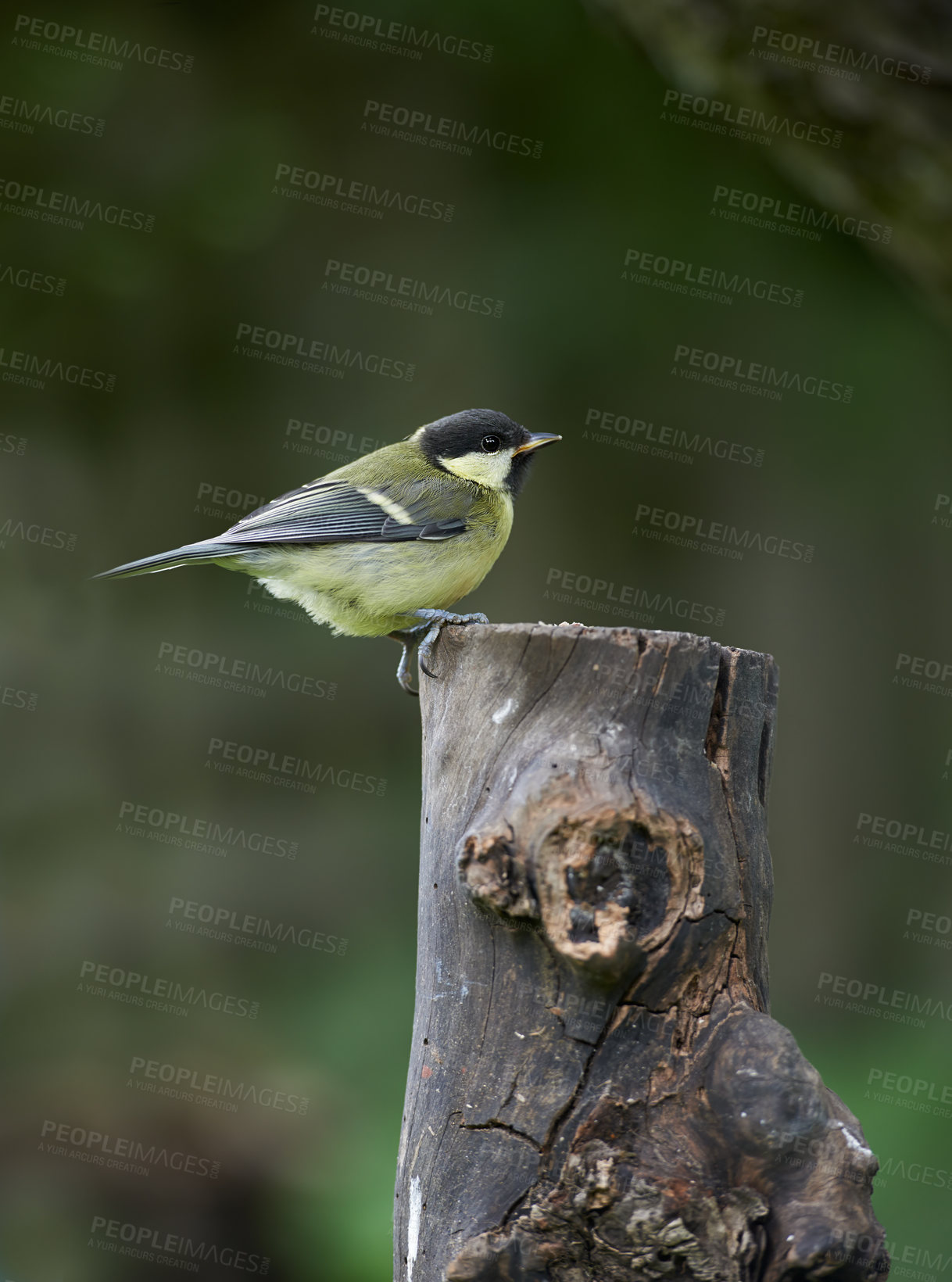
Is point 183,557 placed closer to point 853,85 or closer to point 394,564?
point 394,564

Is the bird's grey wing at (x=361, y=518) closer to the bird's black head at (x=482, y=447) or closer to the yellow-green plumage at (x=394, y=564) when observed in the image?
the yellow-green plumage at (x=394, y=564)

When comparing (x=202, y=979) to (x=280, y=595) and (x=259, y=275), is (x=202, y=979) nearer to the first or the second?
(x=280, y=595)

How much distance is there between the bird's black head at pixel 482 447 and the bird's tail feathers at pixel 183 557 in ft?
2.58

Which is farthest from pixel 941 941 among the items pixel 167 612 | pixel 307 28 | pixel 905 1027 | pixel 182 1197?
pixel 307 28

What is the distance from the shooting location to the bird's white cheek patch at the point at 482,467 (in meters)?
3.56

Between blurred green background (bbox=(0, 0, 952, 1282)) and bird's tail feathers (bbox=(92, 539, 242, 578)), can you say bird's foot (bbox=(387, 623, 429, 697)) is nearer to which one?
bird's tail feathers (bbox=(92, 539, 242, 578))

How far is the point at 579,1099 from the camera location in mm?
1922

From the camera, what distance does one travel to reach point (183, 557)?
10.6 ft

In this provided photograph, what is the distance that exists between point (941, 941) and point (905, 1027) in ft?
2.01

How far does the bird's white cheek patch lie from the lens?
3559mm

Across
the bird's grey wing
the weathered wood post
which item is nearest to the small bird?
the bird's grey wing

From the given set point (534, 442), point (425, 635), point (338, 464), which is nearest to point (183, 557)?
point (425, 635)

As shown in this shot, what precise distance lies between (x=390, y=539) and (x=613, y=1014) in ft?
5.75

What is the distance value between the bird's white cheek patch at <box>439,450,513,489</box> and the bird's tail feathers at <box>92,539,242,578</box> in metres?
0.79
